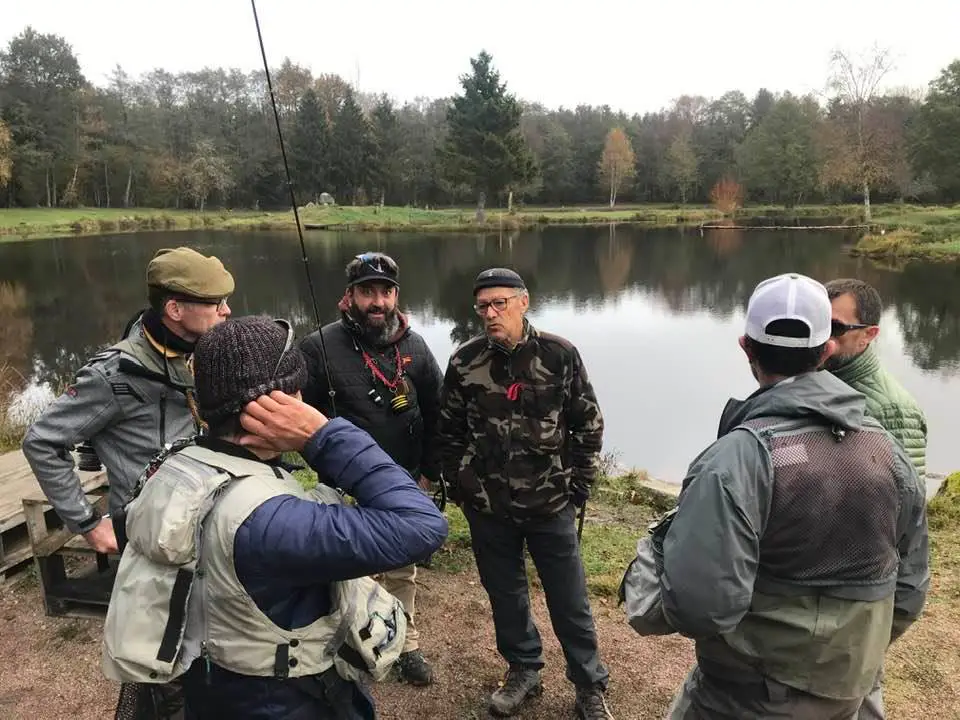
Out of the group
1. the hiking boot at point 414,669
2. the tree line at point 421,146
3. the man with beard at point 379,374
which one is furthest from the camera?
the tree line at point 421,146

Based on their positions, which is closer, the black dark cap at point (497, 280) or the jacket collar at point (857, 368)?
the jacket collar at point (857, 368)

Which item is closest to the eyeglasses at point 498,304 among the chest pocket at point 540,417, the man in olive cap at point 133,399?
the chest pocket at point 540,417

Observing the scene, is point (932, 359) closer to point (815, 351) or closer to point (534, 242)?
point (815, 351)

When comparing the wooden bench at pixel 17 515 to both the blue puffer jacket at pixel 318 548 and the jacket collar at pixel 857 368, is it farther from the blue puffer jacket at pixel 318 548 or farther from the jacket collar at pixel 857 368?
the jacket collar at pixel 857 368

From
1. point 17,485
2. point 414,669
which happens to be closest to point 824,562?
point 414,669

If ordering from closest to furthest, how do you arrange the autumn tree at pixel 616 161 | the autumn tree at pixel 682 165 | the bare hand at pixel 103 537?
1. the bare hand at pixel 103 537
2. the autumn tree at pixel 682 165
3. the autumn tree at pixel 616 161

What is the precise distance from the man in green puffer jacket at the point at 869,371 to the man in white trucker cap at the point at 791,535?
638mm

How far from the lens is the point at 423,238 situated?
38688 mm

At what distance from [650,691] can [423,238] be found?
3665cm

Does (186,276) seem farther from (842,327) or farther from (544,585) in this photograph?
(842,327)

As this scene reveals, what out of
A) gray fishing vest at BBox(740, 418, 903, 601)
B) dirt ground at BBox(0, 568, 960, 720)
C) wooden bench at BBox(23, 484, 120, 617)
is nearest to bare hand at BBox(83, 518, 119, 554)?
wooden bench at BBox(23, 484, 120, 617)

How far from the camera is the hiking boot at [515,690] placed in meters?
3.13

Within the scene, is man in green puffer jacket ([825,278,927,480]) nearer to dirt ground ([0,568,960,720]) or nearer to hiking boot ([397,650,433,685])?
dirt ground ([0,568,960,720])

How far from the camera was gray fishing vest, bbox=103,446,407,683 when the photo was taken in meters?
1.43
